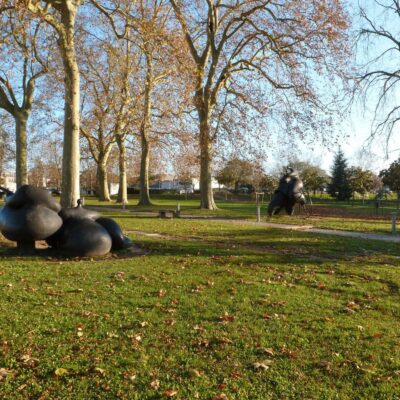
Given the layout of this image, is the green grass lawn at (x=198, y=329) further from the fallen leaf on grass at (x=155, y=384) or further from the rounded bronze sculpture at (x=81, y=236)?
the rounded bronze sculpture at (x=81, y=236)

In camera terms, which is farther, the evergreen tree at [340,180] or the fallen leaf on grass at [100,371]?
the evergreen tree at [340,180]

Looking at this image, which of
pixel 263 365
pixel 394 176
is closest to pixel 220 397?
pixel 263 365

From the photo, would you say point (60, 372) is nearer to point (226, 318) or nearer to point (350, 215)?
point (226, 318)

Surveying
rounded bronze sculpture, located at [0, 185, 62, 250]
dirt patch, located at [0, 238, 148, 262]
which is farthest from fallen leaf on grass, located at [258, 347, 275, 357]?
rounded bronze sculpture, located at [0, 185, 62, 250]

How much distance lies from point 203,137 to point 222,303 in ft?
68.1

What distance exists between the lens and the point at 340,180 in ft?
206

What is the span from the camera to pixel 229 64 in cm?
2880

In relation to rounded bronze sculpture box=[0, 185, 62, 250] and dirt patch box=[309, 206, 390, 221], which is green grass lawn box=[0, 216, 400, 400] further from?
dirt patch box=[309, 206, 390, 221]

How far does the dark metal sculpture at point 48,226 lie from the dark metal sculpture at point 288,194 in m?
14.7

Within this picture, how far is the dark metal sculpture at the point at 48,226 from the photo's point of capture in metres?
9.91

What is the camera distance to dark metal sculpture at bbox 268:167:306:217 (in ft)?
77.2

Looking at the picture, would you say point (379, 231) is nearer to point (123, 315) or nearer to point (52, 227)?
point (52, 227)

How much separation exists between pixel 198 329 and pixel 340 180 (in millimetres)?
60964

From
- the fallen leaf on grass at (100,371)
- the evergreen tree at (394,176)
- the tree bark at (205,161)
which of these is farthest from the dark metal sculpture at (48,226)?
the evergreen tree at (394,176)
